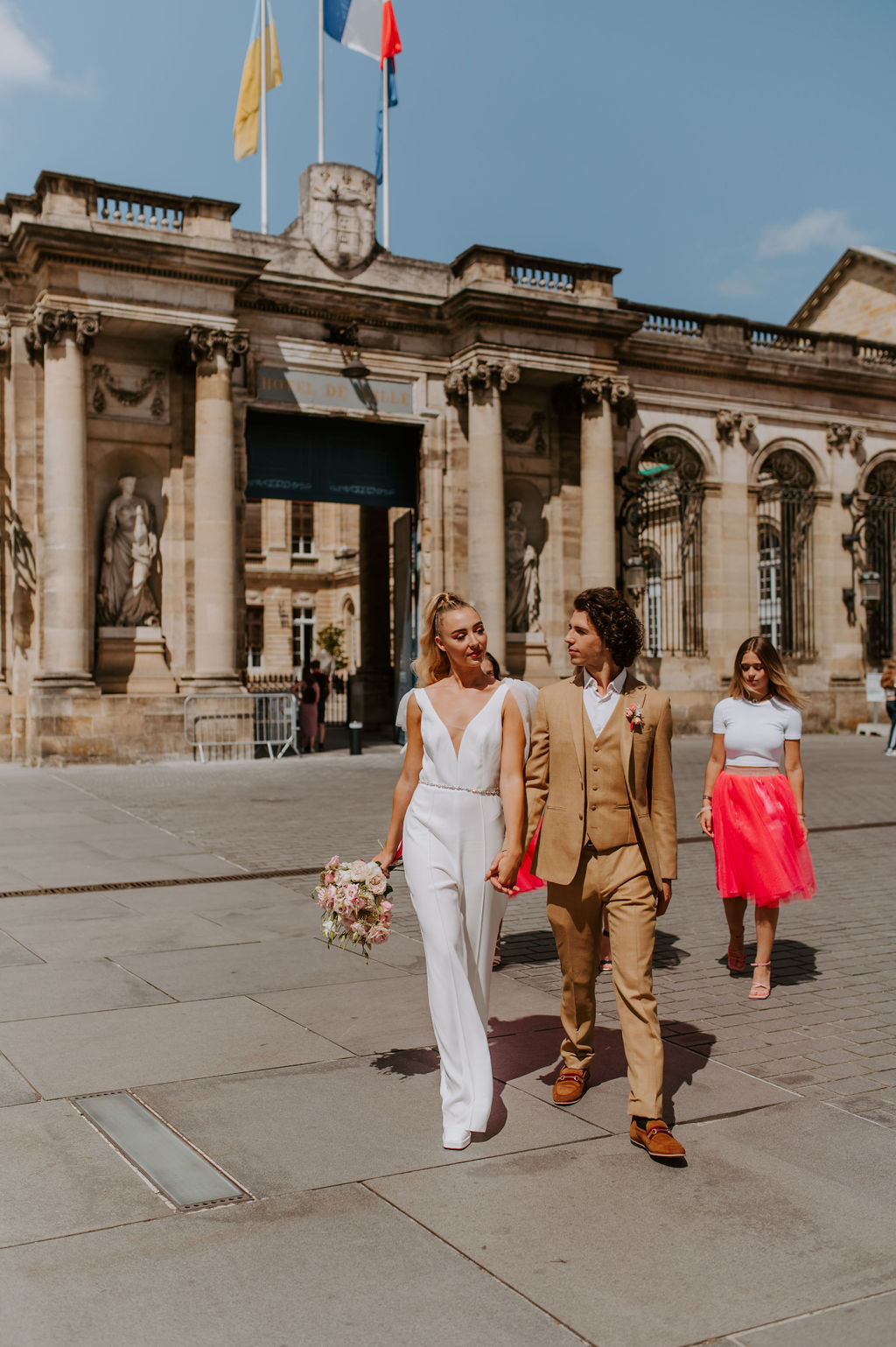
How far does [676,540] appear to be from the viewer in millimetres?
29359

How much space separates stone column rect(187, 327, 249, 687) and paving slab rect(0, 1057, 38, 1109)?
16.9 m

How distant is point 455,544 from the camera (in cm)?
2511

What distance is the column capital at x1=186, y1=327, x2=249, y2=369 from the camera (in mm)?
21375

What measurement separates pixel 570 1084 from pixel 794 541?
27591 mm

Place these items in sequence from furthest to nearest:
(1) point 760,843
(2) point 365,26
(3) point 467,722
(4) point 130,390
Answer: (2) point 365,26 < (4) point 130,390 < (1) point 760,843 < (3) point 467,722

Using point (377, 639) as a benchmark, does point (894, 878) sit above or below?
below

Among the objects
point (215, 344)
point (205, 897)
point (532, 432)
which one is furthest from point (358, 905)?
point (532, 432)

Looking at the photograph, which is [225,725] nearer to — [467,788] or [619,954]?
[467,788]

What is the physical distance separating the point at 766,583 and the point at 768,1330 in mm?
31707

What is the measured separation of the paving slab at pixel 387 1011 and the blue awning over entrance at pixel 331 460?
59.0 feet

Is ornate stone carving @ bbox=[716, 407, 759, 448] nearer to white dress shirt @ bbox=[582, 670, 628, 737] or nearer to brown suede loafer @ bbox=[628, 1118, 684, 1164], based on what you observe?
white dress shirt @ bbox=[582, 670, 628, 737]

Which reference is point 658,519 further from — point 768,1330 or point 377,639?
point 768,1330

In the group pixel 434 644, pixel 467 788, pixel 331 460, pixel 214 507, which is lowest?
pixel 467 788

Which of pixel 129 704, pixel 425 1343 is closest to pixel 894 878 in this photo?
pixel 425 1343
